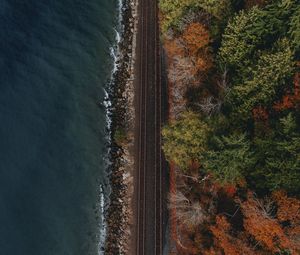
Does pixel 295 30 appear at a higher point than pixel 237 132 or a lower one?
higher

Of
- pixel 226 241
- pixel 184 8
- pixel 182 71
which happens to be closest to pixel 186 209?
pixel 226 241

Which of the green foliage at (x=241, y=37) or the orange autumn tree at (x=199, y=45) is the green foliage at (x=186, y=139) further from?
the orange autumn tree at (x=199, y=45)

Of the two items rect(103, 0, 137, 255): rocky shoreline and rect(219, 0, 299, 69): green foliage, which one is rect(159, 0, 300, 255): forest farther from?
rect(103, 0, 137, 255): rocky shoreline

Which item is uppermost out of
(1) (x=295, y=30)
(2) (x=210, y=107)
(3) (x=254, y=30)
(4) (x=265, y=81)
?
(1) (x=295, y=30)

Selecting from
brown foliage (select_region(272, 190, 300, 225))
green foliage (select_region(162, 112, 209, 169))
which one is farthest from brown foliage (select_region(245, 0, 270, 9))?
brown foliage (select_region(272, 190, 300, 225))

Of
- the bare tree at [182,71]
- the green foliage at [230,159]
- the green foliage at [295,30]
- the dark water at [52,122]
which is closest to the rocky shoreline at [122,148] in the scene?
the dark water at [52,122]

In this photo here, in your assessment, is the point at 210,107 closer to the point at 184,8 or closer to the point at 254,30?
the point at 254,30

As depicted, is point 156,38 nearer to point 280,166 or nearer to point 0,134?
point 0,134

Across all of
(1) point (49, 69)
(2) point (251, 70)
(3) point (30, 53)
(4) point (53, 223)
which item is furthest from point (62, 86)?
(2) point (251, 70)
